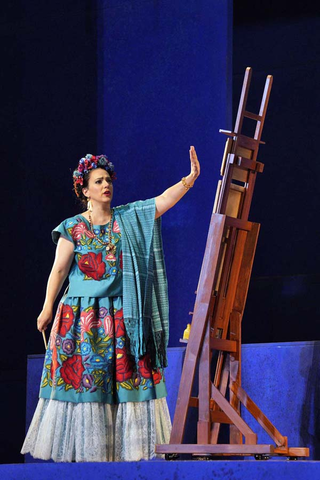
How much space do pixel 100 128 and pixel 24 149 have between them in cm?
46

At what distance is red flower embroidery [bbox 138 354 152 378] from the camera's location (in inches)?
156

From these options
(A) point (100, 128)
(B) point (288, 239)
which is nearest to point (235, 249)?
(A) point (100, 128)

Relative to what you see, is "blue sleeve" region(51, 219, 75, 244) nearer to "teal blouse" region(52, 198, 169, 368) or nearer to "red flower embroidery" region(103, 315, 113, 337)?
"teal blouse" region(52, 198, 169, 368)

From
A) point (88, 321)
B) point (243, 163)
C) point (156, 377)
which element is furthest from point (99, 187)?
point (156, 377)

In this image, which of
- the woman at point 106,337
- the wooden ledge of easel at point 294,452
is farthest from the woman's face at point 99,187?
the wooden ledge of easel at point 294,452

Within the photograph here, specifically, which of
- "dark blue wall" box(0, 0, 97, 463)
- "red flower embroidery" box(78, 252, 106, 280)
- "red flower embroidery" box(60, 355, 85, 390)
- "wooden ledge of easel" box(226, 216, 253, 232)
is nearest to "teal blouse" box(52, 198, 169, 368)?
"red flower embroidery" box(78, 252, 106, 280)

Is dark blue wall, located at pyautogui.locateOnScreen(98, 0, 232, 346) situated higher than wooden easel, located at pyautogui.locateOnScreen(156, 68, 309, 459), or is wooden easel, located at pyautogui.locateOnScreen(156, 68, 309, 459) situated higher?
dark blue wall, located at pyautogui.locateOnScreen(98, 0, 232, 346)

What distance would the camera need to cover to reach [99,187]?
13.7 ft

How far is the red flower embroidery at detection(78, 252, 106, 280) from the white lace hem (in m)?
0.55

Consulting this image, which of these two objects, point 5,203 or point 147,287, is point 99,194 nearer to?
point 147,287

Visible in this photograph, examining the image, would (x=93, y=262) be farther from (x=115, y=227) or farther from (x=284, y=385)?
(x=284, y=385)

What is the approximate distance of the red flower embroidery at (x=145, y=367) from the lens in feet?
13.0

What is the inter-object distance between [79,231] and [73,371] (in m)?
0.60

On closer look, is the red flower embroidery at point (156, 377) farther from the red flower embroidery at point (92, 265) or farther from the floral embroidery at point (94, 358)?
the red flower embroidery at point (92, 265)
